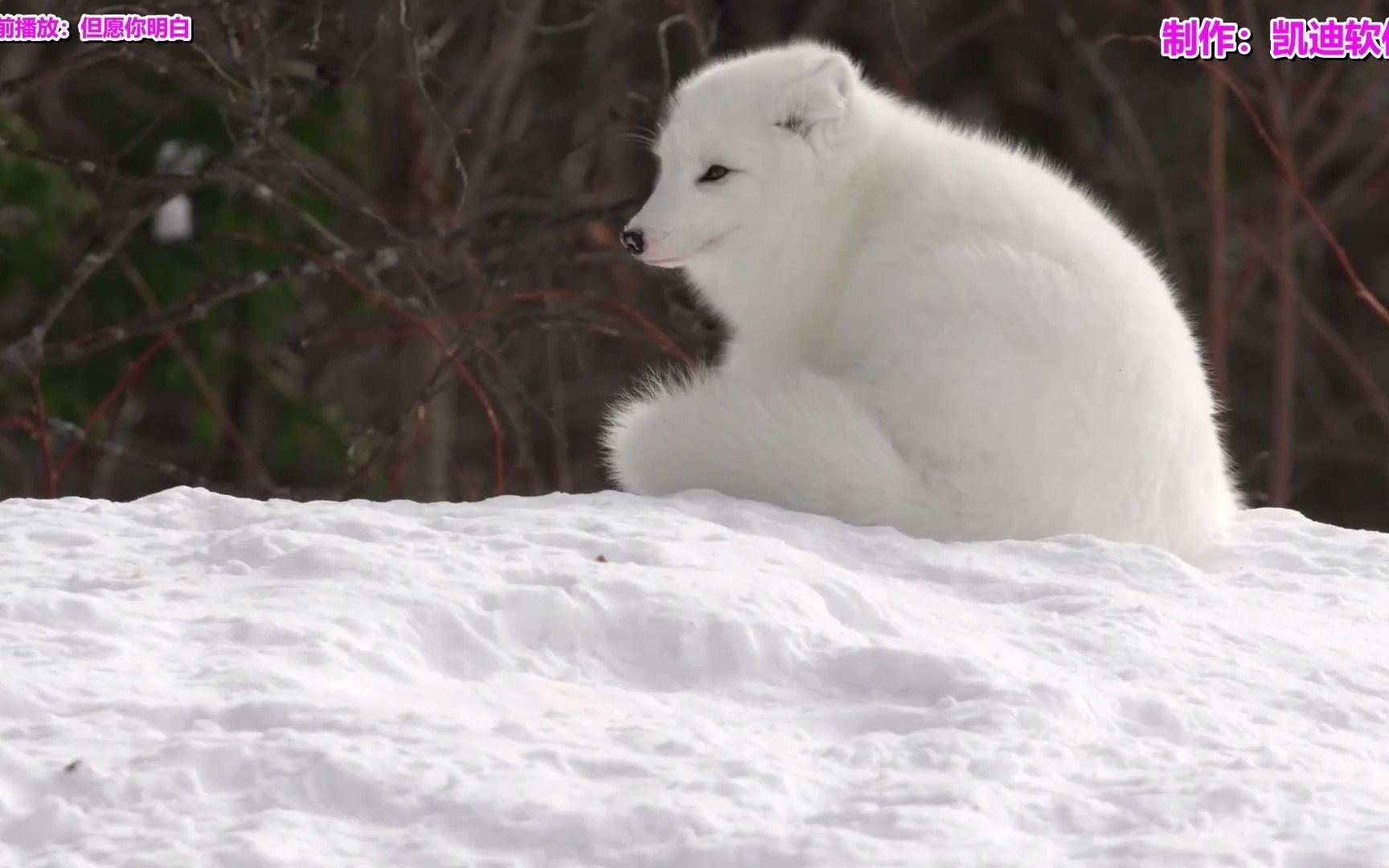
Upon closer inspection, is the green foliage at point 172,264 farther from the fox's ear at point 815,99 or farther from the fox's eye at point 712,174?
the fox's ear at point 815,99

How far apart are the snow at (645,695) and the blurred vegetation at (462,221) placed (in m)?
1.71

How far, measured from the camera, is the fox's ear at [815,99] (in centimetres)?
444

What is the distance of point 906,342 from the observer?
383cm

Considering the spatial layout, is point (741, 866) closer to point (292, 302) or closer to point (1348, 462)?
point (292, 302)

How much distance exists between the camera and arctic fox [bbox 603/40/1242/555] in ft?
12.1

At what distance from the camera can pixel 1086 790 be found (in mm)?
2416

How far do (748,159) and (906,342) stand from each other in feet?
2.80

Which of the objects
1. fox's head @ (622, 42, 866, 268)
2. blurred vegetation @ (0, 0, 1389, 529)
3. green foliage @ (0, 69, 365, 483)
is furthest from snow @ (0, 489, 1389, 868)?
green foliage @ (0, 69, 365, 483)

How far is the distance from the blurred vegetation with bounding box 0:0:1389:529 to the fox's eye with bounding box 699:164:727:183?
835 mm

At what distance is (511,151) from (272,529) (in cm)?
553

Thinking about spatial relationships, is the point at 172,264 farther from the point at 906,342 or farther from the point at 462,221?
the point at 906,342

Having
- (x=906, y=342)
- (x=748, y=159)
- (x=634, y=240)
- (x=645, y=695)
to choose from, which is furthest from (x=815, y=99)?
(x=645, y=695)

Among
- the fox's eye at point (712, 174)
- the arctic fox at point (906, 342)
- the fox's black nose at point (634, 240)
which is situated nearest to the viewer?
the arctic fox at point (906, 342)

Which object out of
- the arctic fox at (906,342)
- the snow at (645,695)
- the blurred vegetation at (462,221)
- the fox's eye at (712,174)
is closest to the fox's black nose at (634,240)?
A: the arctic fox at (906,342)
